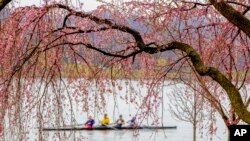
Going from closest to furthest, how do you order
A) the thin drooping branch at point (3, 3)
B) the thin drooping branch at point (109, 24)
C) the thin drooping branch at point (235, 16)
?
the thin drooping branch at point (3, 3) < the thin drooping branch at point (235, 16) < the thin drooping branch at point (109, 24)

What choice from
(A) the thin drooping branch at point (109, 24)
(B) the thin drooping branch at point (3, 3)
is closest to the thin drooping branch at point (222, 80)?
(A) the thin drooping branch at point (109, 24)

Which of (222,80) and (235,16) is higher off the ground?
(235,16)

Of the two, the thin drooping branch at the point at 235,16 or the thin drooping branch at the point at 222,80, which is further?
the thin drooping branch at the point at 222,80

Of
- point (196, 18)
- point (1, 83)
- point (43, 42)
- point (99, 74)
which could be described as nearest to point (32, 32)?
point (43, 42)

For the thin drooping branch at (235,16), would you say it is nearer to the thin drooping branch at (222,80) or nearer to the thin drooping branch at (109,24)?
the thin drooping branch at (222,80)

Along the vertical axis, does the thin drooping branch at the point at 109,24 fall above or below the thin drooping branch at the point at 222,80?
above

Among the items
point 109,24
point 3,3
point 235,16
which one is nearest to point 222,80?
point 235,16

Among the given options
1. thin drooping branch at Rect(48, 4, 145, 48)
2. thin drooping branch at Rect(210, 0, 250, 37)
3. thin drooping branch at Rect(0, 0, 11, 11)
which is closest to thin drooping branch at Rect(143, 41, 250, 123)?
thin drooping branch at Rect(48, 4, 145, 48)

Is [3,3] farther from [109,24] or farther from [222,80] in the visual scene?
[222,80]

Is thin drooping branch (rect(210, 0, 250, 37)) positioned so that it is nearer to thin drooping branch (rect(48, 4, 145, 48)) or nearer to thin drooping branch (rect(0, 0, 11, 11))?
thin drooping branch (rect(48, 4, 145, 48))

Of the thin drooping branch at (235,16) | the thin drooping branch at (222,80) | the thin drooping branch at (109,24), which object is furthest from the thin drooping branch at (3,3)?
the thin drooping branch at (235,16)

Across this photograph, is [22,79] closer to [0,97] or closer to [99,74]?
[0,97]

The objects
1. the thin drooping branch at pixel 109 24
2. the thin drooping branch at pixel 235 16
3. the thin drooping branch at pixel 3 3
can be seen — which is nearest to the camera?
the thin drooping branch at pixel 3 3

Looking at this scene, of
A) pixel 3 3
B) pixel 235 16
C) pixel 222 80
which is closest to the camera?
pixel 3 3
